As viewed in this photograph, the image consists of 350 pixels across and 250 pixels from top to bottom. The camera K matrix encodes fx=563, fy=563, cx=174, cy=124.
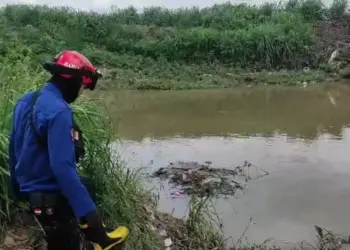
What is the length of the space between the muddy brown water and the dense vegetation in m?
2.68

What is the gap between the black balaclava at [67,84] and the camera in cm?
294

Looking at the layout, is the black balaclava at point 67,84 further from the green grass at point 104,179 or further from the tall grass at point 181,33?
the tall grass at point 181,33

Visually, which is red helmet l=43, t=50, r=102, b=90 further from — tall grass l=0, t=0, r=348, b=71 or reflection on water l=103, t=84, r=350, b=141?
tall grass l=0, t=0, r=348, b=71

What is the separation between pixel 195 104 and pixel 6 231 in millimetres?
9965

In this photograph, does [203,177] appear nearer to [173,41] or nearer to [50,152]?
[50,152]

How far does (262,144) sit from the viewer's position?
9.49 meters

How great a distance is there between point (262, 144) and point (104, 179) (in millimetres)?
5507

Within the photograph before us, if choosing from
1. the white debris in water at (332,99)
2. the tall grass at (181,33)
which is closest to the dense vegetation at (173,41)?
the tall grass at (181,33)

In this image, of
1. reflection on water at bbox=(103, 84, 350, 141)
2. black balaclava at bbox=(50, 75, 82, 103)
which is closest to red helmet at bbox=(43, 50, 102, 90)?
black balaclava at bbox=(50, 75, 82, 103)

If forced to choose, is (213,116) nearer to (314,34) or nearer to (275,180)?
(275,180)

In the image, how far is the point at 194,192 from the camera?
6.84 meters

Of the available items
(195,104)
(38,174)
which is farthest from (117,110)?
(38,174)

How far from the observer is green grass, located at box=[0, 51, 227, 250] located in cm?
421

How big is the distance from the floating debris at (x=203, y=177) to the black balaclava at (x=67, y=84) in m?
4.01
